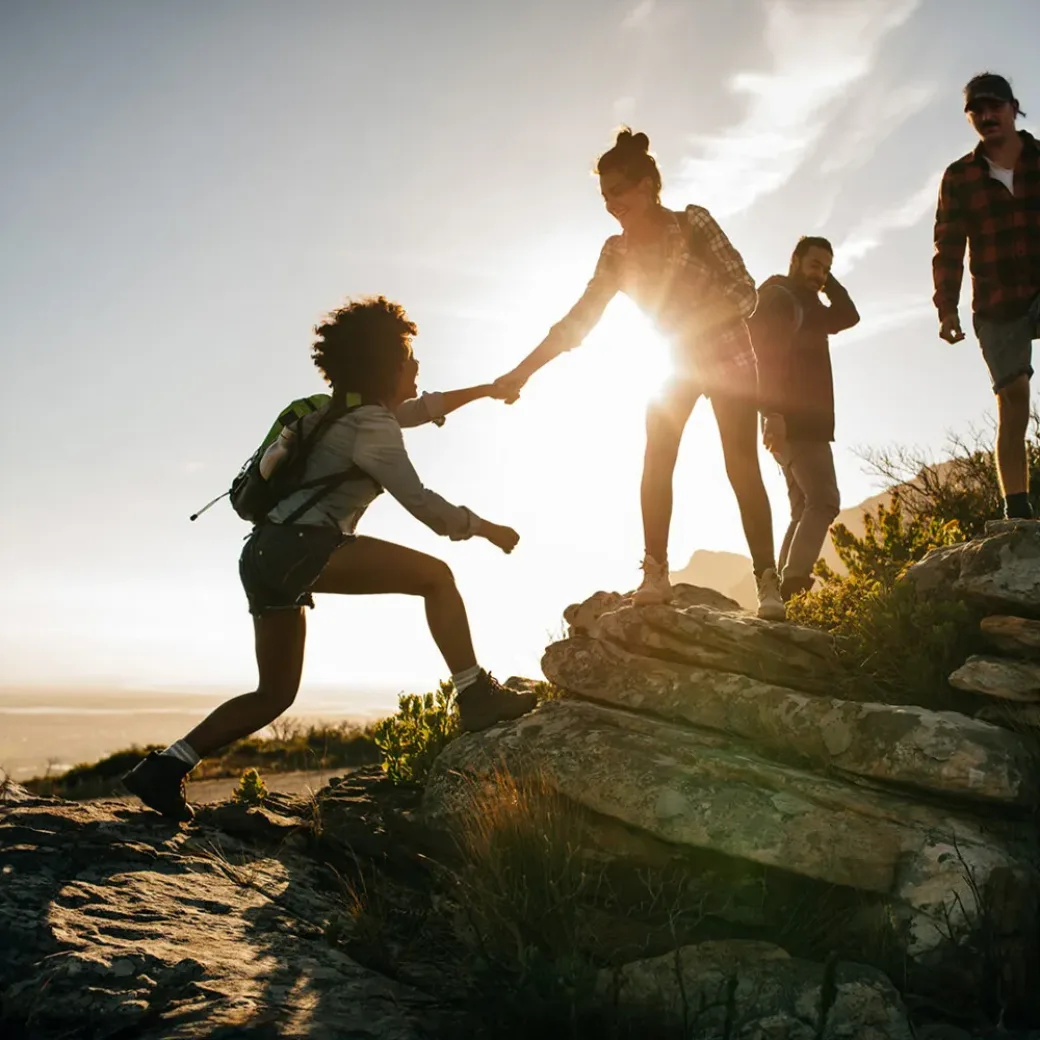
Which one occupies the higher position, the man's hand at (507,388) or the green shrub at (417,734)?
the man's hand at (507,388)

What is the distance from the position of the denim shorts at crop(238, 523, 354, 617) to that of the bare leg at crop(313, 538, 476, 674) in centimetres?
23

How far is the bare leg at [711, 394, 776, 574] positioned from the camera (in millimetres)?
5562

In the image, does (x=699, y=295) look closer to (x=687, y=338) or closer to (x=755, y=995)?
(x=687, y=338)

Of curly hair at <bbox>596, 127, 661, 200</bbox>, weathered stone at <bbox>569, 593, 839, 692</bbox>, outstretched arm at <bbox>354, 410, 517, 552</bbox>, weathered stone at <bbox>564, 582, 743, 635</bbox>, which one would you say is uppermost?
curly hair at <bbox>596, 127, 661, 200</bbox>

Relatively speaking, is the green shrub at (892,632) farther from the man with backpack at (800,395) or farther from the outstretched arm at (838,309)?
the outstretched arm at (838,309)

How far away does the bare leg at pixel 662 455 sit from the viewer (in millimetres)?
5672

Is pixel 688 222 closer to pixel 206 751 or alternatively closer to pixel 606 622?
pixel 606 622

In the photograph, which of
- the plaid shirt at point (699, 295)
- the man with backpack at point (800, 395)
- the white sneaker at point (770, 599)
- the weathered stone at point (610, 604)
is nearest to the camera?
the white sneaker at point (770, 599)

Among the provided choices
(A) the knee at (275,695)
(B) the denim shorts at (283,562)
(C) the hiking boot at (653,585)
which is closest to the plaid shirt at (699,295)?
(C) the hiking boot at (653,585)

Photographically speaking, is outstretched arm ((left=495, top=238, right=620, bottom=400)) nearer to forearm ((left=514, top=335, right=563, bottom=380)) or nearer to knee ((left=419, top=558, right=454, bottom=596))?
forearm ((left=514, top=335, right=563, bottom=380))

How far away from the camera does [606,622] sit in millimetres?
5727

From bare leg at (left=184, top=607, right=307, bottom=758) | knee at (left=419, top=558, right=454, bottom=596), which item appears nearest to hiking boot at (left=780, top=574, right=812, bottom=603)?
knee at (left=419, top=558, right=454, bottom=596)

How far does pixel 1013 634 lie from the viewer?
4.71 meters

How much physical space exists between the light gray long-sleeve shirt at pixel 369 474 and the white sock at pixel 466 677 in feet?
2.97
